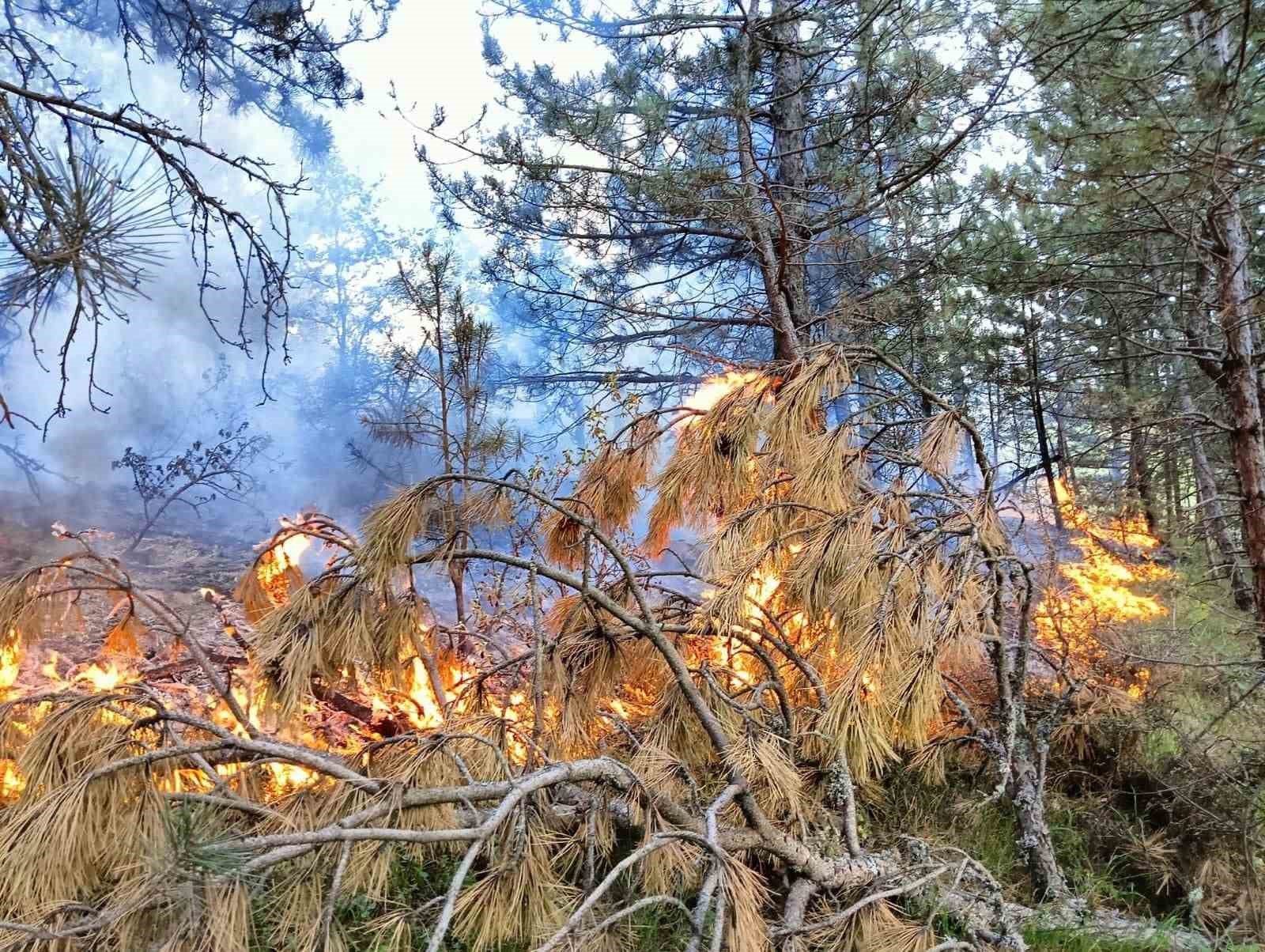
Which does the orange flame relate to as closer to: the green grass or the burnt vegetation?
the burnt vegetation

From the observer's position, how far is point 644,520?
149 inches

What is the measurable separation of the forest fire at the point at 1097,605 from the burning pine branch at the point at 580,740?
721 mm

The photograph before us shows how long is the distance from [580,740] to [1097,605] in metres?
1.86

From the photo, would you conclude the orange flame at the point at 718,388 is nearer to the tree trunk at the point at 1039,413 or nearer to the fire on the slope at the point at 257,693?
the fire on the slope at the point at 257,693

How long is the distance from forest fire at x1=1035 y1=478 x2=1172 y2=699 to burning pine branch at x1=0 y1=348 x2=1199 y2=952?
72cm

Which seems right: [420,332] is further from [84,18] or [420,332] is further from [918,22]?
[918,22]

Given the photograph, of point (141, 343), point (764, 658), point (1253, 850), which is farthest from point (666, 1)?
point (1253, 850)

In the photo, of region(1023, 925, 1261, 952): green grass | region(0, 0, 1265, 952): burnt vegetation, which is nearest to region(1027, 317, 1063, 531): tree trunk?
region(0, 0, 1265, 952): burnt vegetation

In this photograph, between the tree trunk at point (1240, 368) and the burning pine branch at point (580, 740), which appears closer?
the burning pine branch at point (580, 740)

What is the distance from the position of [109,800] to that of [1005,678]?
1.50 m

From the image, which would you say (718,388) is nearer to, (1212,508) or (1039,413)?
(1039,413)

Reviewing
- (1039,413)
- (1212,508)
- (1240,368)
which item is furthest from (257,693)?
(1212,508)

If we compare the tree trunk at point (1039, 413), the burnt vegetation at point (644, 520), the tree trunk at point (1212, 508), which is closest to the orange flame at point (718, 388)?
the burnt vegetation at point (644, 520)

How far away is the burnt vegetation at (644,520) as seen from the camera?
41.4 inches
